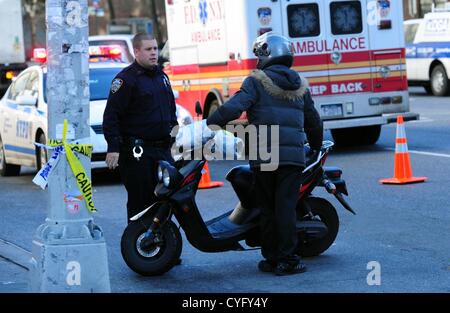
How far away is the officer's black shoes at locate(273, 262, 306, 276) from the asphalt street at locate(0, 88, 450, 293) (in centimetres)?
7

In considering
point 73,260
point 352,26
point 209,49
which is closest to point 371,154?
point 352,26

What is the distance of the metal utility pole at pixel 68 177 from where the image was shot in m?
7.25

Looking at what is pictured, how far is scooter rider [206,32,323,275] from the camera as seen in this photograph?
8.23 metres

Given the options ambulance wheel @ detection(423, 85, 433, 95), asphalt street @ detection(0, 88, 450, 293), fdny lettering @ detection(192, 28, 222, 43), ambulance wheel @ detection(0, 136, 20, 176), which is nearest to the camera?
asphalt street @ detection(0, 88, 450, 293)

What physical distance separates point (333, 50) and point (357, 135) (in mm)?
1759

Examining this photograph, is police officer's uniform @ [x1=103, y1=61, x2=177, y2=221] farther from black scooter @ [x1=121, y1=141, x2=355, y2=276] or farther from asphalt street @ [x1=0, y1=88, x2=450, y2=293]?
asphalt street @ [x1=0, y1=88, x2=450, y2=293]

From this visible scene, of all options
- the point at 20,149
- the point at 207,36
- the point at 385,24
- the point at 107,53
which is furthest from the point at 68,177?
the point at 107,53

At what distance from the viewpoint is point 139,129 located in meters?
8.79

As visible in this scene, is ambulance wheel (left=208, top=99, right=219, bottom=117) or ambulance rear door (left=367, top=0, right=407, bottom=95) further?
ambulance wheel (left=208, top=99, right=219, bottom=117)

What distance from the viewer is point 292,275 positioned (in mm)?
8289

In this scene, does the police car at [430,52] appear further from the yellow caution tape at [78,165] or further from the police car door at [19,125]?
the yellow caution tape at [78,165]

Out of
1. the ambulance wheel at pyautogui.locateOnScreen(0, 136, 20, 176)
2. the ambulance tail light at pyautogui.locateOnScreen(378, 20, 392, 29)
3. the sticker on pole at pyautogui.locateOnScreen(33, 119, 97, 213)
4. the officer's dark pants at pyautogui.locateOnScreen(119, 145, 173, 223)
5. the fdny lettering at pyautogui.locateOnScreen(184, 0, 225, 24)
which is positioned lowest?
the ambulance wheel at pyautogui.locateOnScreen(0, 136, 20, 176)
